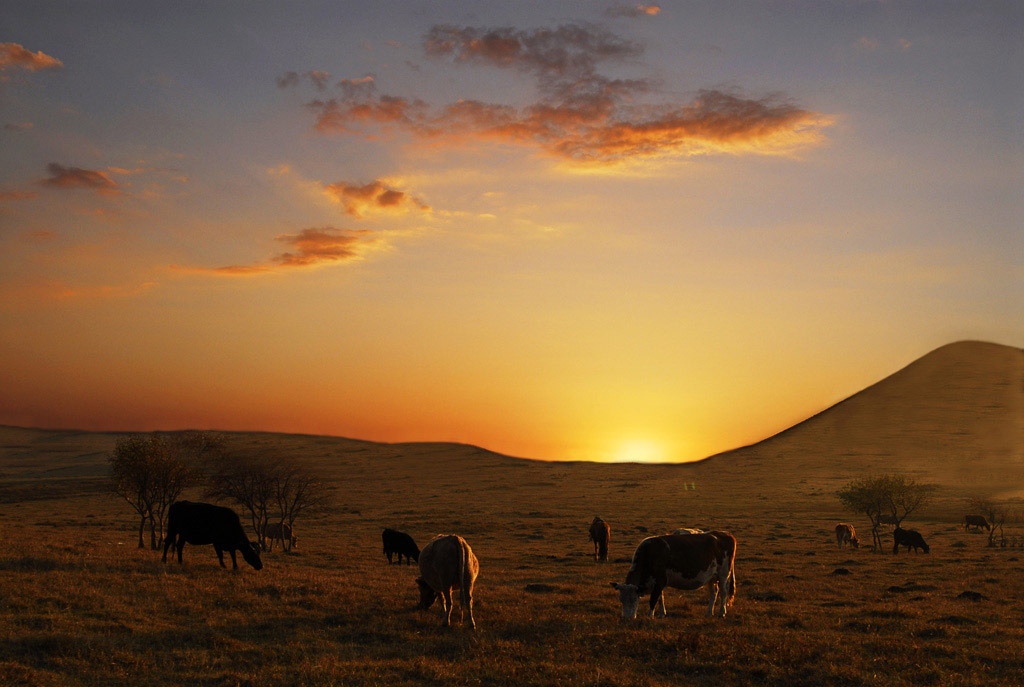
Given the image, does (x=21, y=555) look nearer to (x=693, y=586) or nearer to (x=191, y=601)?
(x=191, y=601)

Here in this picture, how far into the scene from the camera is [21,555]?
23500 millimetres

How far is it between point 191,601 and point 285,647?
5328 mm

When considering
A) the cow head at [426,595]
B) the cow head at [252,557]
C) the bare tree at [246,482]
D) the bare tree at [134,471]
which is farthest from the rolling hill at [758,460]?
the cow head at [426,595]

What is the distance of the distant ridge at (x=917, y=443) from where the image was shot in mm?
137875

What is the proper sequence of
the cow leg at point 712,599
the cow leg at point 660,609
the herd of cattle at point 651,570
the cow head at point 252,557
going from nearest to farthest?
1. the herd of cattle at point 651,570
2. the cow leg at point 660,609
3. the cow leg at point 712,599
4. the cow head at point 252,557

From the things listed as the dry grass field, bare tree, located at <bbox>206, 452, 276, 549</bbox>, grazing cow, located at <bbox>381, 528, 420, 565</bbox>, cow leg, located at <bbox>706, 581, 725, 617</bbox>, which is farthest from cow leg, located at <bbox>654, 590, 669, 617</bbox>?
bare tree, located at <bbox>206, 452, 276, 549</bbox>

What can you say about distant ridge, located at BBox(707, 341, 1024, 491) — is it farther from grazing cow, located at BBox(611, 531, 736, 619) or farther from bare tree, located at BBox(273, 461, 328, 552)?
grazing cow, located at BBox(611, 531, 736, 619)

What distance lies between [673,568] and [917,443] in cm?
16737

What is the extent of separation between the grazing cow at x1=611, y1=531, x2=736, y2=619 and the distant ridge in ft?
408

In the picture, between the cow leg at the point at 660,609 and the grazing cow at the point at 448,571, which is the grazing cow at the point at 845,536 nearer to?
the cow leg at the point at 660,609

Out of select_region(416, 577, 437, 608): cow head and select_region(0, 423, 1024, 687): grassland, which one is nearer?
select_region(0, 423, 1024, 687): grassland

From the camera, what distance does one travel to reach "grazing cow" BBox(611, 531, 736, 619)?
20.2 meters

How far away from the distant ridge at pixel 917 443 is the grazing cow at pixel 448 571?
130582mm

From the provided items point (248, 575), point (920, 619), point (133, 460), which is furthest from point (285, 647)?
point (133, 460)
